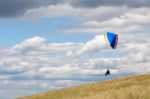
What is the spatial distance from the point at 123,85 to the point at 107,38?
6.65m

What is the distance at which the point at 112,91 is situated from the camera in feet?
140

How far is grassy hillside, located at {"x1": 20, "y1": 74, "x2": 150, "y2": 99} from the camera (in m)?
37.4

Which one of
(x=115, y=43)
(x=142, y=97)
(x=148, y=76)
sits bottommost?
(x=142, y=97)

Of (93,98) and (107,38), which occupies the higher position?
(107,38)

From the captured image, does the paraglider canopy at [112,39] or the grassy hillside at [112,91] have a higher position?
the paraglider canopy at [112,39]

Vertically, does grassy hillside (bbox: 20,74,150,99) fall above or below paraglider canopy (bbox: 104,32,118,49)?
below

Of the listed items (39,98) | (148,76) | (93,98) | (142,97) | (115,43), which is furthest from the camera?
(148,76)

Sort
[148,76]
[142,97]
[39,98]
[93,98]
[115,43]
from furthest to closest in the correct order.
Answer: [148,76], [39,98], [115,43], [93,98], [142,97]

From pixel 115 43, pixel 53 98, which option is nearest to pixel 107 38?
pixel 115 43

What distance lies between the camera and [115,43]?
47.6 m

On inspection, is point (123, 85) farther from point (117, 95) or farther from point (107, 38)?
point (117, 95)

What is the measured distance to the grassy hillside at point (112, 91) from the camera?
3742 cm

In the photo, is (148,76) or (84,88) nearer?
(84,88)

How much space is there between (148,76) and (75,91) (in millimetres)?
11583
